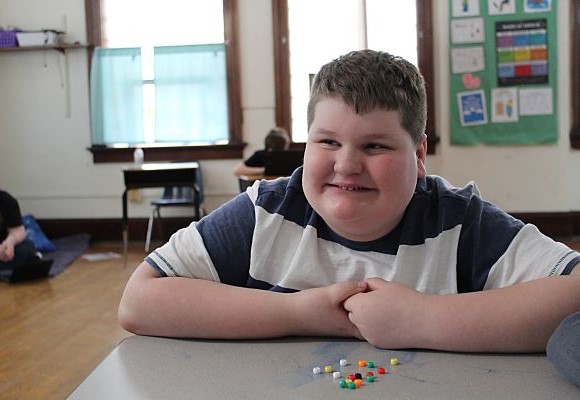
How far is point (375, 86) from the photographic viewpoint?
109 cm

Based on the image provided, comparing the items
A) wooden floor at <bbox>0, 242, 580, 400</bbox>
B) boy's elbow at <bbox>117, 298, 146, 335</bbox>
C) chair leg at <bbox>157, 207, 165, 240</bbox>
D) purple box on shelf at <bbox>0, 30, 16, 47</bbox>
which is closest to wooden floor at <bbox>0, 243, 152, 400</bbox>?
wooden floor at <bbox>0, 242, 580, 400</bbox>

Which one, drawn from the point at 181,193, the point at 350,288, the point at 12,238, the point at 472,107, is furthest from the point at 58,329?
the point at 472,107

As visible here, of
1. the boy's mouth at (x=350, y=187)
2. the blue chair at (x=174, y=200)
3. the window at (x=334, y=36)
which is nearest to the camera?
the boy's mouth at (x=350, y=187)

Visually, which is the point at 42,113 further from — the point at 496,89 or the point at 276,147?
the point at 496,89

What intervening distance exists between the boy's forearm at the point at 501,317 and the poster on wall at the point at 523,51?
17.1 feet

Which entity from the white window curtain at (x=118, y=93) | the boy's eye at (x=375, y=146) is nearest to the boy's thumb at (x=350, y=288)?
the boy's eye at (x=375, y=146)

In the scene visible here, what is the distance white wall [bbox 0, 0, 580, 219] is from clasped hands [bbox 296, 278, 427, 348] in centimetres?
520

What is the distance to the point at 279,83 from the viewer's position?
6.38m

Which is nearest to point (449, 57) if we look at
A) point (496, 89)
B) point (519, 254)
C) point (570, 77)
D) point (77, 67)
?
point (496, 89)

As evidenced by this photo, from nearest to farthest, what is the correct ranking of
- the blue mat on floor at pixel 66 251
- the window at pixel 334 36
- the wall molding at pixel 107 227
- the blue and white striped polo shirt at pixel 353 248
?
the blue and white striped polo shirt at pixel 353 248
the blue mat on floor at pixel 66 251
the window at pixel 334 36
the wall molding at pixel 107 227

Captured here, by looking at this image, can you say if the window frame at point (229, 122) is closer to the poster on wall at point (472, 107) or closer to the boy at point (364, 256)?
the poster on wall at point (472, 107)

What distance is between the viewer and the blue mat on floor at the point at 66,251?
18.0 feet

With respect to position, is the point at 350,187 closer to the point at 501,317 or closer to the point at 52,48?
the point at 501,317

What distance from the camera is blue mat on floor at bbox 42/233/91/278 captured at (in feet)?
18.0
